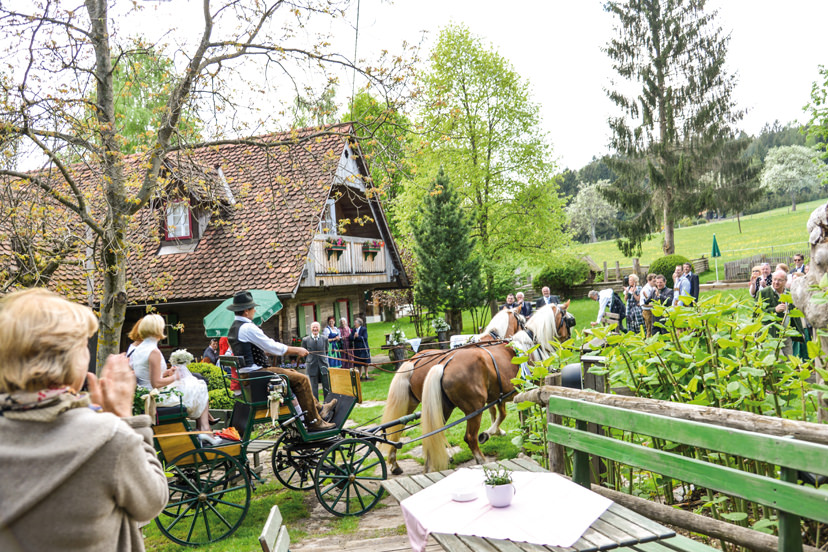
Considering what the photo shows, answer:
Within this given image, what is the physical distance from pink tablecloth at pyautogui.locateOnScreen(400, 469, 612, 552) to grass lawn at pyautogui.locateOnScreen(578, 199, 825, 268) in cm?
3590

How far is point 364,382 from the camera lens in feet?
57.4

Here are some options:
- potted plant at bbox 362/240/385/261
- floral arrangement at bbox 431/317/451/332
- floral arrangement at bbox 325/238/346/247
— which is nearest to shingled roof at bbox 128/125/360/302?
floral arrangement at bbox 325/238/346/247

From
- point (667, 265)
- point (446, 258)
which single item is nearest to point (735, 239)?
point (667, 265)

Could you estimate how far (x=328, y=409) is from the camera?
709 cm

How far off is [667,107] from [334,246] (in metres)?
19.9

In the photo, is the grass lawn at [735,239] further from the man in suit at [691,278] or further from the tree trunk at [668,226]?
→ the man in suit at [691,278]

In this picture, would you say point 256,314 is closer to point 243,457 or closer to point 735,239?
point 243,457

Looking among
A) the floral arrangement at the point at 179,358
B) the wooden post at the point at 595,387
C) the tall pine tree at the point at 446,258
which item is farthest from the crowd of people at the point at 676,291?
the tall pine tree at the point at 446,258

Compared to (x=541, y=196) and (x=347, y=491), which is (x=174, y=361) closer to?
(x=347, y=491)

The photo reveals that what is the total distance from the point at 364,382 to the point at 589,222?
6957 centimetres

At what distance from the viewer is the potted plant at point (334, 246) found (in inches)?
663

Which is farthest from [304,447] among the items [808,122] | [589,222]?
[589,222]

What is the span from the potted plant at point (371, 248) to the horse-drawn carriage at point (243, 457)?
12.2m

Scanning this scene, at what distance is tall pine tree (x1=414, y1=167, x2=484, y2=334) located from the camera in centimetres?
2228
